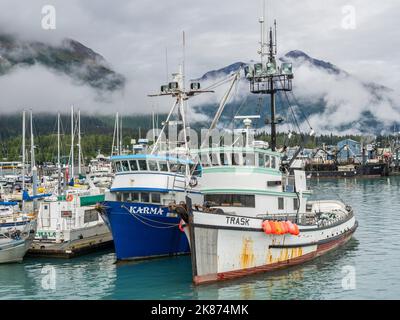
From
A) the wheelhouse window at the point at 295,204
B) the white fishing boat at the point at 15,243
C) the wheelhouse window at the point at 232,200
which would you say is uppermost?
the wheelhouse window at the point at 232,200

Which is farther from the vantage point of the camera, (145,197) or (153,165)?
(153,165)

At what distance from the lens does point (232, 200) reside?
29516mm

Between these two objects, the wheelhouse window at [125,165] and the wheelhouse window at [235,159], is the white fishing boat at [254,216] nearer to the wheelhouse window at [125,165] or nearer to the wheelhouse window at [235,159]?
the wheelhouse window at [235,159]

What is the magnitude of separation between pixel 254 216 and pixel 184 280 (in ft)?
17.1

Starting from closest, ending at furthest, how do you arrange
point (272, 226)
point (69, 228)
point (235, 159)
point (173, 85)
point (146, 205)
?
point (272, 226), point (235, 159), point (146, 205), point (69, 228), point (173, 85)

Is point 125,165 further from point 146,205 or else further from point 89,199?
point 89,199

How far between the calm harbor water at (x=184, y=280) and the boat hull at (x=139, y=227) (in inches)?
33.1

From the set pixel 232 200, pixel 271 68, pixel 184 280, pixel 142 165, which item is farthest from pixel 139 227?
pixel 271 68

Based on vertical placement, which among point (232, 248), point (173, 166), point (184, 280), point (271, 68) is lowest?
point (184, 280)

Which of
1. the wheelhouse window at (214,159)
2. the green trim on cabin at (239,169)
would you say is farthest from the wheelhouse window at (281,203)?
the wheelhouse window at (214,159)

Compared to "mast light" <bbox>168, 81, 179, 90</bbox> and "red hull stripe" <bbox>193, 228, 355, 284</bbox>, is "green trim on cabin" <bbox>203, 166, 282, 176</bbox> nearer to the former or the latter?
"red hull stripe" <bbox>193, 228, 355, 284</bbox>

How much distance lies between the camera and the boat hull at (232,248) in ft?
81.5

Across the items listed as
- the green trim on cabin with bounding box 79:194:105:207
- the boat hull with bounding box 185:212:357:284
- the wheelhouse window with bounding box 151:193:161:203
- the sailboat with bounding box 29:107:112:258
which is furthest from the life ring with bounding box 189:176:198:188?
the green trim on cabin with bounding box 79:194:105:207
